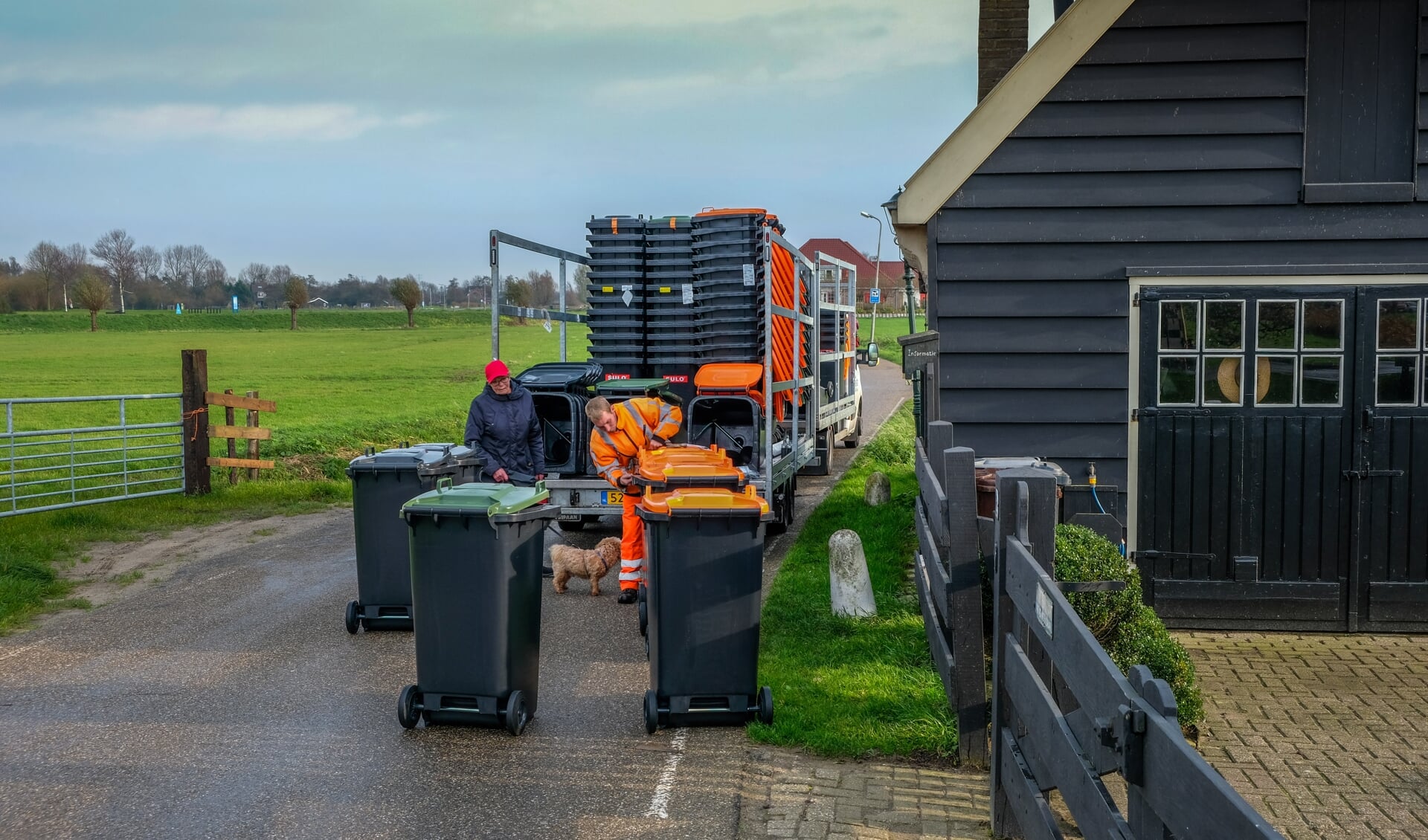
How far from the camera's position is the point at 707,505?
20.3 feet

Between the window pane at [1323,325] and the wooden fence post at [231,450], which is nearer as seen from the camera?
the window pane at [1323,325]

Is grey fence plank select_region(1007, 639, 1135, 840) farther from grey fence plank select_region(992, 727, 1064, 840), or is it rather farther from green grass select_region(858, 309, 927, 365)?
A: green grass select_region(858, 309, 927, 365)

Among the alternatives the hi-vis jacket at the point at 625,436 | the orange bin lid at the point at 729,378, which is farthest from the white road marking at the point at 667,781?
the orange bin lid at the point at 729,378

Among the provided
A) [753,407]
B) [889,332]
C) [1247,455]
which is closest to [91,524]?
[753,407]

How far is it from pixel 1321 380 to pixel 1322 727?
2.81 metres

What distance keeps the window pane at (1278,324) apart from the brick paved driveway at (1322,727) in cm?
202

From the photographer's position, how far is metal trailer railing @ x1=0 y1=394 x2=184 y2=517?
520 inches

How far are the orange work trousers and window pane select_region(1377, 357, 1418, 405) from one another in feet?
17.1

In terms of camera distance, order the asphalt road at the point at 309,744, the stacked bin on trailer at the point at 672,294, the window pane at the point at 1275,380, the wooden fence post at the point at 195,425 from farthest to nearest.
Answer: the wooden fence post at the point at 195,425 → the stacked bin on trailer at the point at 672,294 → the window pane at the point at 1275,380 → the asphalt road at the point at 309,744

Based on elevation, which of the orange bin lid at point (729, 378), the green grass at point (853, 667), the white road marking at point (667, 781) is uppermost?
the orange bin lid at point (729, 378)

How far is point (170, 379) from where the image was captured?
41125 mm

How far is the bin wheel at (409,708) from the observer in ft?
19.7

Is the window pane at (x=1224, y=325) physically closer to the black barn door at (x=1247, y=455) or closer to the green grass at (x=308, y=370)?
the black barn door at (x=1247, y=455)

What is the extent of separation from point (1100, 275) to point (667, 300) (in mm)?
5653
